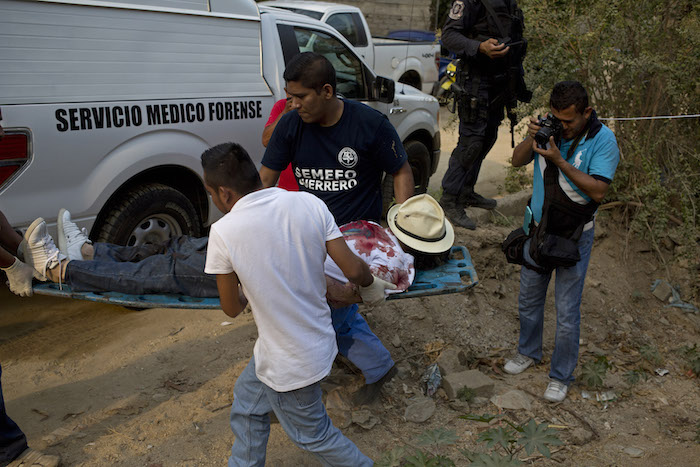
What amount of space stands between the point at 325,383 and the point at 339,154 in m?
1.43

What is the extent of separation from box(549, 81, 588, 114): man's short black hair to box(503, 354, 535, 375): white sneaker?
5.77 ft

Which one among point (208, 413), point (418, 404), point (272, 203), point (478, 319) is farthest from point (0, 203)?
point (478, 319)

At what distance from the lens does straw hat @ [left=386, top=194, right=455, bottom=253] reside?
321 centimetres

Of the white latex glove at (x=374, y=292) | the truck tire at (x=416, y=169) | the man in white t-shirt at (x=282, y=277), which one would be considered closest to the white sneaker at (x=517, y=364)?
the white latex glove at (x=374, y=292)

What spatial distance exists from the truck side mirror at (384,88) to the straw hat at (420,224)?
2.51m

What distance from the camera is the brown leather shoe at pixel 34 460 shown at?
2918 mm

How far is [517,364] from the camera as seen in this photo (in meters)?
4.16

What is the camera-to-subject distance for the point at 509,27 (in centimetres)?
515

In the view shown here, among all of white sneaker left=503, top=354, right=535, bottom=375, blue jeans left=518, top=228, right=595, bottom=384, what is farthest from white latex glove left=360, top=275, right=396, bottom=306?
white sneaker left=503, top=354, right=535, bottom=375

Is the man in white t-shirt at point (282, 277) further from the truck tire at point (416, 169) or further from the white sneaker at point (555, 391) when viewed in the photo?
the truck tire at point (416, 169)

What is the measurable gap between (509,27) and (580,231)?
236cm

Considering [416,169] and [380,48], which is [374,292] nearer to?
[416,169]

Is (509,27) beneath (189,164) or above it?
above

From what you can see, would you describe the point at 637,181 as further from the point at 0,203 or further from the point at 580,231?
the point at 0,203
